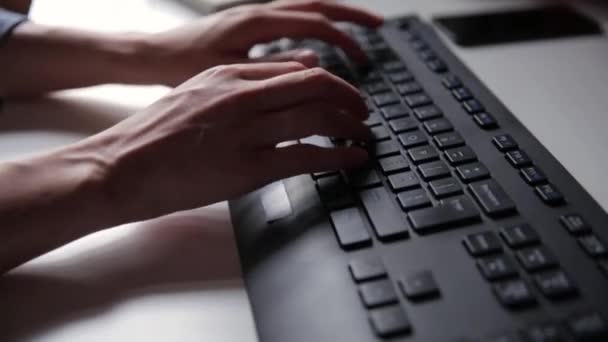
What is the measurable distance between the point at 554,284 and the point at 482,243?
49 millimetres

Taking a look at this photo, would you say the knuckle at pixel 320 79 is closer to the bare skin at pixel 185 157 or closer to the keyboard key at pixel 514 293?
the bare skin at pixel 185 157

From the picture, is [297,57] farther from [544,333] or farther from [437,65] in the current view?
[544,333]

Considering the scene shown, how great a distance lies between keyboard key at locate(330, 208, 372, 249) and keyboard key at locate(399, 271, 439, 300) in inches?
1.7

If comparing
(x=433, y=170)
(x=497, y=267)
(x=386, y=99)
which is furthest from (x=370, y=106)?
(x=497, y=267)

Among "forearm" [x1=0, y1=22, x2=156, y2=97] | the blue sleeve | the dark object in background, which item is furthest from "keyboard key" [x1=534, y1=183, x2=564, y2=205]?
the blue sleeve

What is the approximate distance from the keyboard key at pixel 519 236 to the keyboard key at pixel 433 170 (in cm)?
A: 7

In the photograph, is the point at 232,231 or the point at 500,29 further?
the point at 500,29

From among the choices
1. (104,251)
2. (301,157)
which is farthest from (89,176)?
(301,157)

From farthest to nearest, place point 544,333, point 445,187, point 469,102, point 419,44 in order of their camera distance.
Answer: point 419,44, point 469,102, point 445,187, point 544,333

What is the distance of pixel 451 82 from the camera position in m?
0.53

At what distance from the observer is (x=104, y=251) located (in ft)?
1.30

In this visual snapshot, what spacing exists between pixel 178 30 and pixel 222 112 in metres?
0.22

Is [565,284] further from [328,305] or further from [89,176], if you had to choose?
[89,176]

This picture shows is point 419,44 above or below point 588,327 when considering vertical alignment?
above
